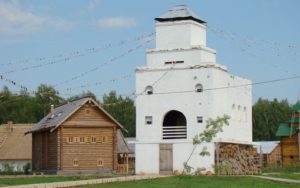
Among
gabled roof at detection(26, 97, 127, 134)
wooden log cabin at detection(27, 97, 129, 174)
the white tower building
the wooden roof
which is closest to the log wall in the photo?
gabled roof at detection(26, 97, 127, 134)

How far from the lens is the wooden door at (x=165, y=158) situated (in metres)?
44.5

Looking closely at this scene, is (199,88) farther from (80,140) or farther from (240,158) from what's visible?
(80,140)

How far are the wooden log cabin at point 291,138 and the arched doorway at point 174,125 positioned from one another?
28540mm

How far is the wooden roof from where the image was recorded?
7369 cm

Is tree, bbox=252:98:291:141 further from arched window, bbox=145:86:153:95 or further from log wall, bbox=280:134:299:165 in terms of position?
arched window, bbox=145:86:153:95

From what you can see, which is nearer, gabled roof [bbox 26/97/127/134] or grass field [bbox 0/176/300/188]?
grass field [bbox 0/176/300/188]

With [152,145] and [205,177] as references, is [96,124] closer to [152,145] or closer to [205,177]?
[152,145]

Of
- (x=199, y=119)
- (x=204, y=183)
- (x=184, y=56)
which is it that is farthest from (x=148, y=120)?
(x=204, y=183)

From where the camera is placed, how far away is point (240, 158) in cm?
4556

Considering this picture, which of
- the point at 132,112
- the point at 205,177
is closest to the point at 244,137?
the point at 205,177

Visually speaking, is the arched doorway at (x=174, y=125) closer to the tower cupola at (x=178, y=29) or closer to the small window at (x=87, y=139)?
the tower cupola at (x=178, y=29)

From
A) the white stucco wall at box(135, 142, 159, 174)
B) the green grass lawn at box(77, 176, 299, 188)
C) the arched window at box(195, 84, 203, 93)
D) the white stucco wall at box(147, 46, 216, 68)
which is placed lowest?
the green grass lawn at box(77, 176, 299, 188)

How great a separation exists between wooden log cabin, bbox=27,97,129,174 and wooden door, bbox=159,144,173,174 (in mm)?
10275

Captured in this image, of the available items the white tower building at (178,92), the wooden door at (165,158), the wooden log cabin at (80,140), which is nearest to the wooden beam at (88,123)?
the wooden log cabin at (80,140)
